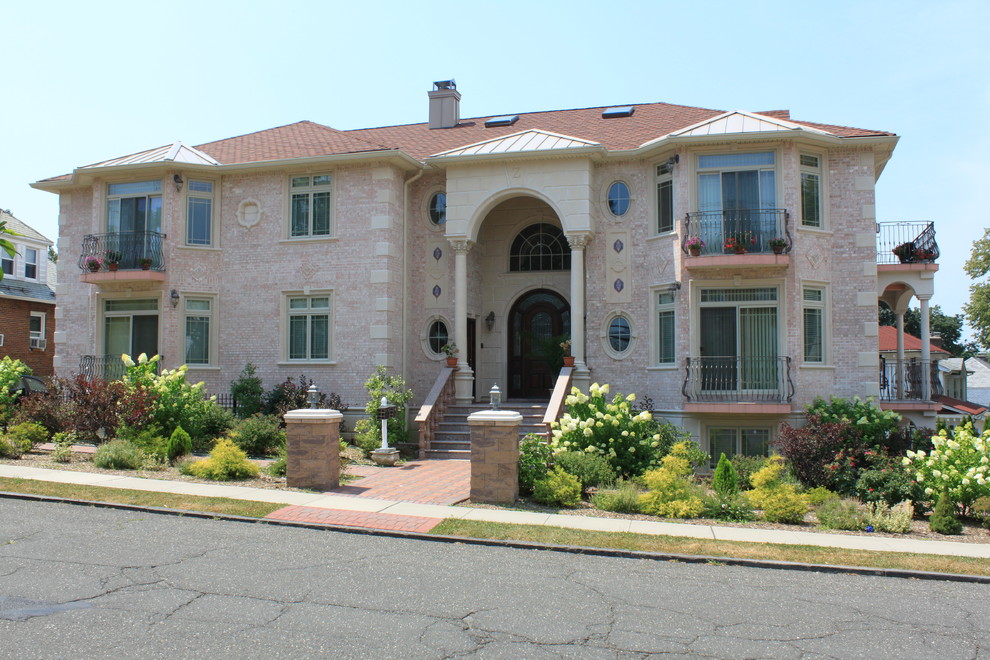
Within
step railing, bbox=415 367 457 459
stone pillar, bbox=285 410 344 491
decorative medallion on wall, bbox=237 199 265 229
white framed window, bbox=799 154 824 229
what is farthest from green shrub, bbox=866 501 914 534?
decorative medallion on wall, bbox=237 199 265 229

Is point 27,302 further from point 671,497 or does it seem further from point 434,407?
point 671,497

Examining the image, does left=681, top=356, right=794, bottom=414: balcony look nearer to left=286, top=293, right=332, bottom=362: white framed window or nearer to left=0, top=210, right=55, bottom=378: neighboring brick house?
left=286, top=293, right=332, bottom=362: white framed window

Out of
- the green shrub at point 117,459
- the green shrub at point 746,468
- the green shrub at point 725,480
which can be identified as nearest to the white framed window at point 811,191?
the green shrub at point 746,468

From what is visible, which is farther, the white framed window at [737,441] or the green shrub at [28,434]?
the white framed window at [737,441]

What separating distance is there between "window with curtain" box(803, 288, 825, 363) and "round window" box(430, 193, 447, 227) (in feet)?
27.3

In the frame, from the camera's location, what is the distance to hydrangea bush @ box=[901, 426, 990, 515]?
10.5 metres

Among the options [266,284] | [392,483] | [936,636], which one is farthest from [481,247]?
[936,636]

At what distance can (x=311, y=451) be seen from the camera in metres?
11.7

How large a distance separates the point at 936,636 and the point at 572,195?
41.6ft

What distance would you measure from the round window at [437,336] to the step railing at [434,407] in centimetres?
98

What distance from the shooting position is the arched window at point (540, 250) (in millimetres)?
Answer: 19594

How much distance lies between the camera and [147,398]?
14.6m

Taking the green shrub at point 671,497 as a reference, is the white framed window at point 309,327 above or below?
above

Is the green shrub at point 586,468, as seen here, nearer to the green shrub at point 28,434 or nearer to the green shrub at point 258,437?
the green shrub at point 258,437
